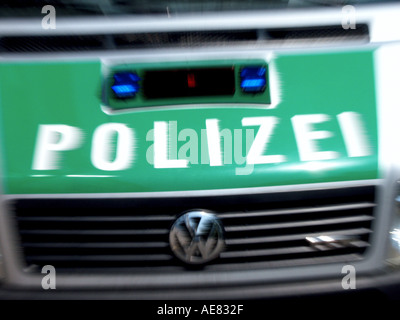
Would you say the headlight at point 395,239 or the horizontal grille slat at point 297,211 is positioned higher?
the horizontal grille slat at point 297,211

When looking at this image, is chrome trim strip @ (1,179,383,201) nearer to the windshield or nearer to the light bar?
the light bar

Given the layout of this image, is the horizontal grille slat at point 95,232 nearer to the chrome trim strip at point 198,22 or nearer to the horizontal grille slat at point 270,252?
the horizontal grille slat at point 270,252

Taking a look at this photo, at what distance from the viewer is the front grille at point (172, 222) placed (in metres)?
1.57

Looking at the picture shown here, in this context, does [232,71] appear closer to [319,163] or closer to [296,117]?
[296,117]

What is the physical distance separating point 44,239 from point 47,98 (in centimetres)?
51

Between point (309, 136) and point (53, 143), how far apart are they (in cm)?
89

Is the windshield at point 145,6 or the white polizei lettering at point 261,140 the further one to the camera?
the windshield at point 145,6

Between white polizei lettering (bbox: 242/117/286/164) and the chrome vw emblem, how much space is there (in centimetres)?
25

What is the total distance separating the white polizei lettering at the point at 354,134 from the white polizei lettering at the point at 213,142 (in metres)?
0.43

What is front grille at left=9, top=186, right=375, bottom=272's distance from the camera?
157cm

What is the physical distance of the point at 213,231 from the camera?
61.0 inches

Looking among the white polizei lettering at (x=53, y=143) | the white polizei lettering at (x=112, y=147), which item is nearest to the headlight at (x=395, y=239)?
the white polizei lettering at (x=112, y=147)
